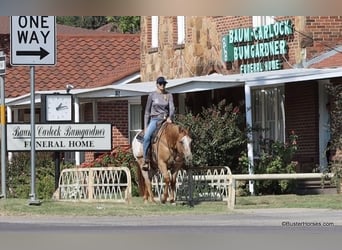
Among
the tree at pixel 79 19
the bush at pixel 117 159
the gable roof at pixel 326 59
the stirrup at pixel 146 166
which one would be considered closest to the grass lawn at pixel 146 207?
the stirrup at pixel 146 166

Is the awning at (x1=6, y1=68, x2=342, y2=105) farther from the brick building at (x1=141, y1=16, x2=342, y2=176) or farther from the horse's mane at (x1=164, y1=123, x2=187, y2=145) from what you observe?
the horse's mane at (x1=164, y1=123, x2=187, y2=145)

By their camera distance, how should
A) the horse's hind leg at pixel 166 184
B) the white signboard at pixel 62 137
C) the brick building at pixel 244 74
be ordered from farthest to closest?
the brick building at pixel 244 74
the white signboard at pixel 62 137
the horse's hind leg at pixel 166 184

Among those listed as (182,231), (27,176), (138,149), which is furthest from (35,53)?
(27,176)

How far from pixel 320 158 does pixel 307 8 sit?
15.4 m

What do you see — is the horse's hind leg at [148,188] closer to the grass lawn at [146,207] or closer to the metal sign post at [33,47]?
the grass lawn at [146,207]

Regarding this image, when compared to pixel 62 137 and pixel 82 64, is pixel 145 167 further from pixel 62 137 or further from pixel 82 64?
pixel 82 64

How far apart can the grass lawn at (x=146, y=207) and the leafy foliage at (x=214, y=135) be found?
2.20 meters

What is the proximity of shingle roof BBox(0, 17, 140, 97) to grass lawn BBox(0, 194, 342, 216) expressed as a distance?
49.5 feet

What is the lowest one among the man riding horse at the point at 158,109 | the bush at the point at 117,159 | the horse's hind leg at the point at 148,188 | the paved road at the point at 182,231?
the paved road at the point at 182,231

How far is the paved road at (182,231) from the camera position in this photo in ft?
37.0

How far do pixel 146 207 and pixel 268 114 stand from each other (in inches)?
344

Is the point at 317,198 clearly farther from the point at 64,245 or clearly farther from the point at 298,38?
the point at 64,245

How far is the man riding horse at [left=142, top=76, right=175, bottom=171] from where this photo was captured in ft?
62.5

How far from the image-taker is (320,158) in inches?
962
